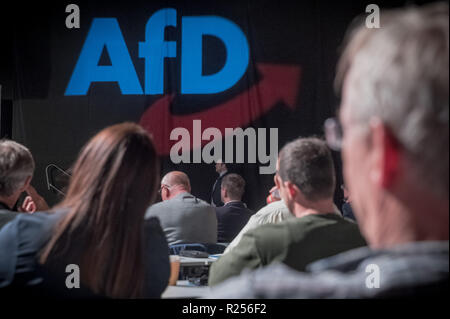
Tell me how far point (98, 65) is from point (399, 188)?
512 cm

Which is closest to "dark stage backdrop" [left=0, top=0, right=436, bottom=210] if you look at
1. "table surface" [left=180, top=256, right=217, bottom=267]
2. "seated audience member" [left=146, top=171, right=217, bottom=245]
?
"seated audience member" [left=146, top=171, right=217, bottom=245]

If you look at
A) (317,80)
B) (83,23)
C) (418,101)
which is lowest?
(418,101)

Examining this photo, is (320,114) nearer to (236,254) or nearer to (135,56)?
(135,56)

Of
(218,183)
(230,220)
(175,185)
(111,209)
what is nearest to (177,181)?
(175,185)

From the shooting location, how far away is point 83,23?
5.38 metres

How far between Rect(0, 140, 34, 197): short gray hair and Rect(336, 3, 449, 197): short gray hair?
184 centimetres

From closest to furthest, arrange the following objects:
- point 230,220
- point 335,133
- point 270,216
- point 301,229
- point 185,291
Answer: point 335,133, point 301,229, point 185,291, point 270,216, point 230,220

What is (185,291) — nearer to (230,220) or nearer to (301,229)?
(301,229)

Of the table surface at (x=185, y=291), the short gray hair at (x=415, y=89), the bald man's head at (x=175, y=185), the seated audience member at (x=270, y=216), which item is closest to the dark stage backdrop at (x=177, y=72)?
the bald man's head at (x=175, y=185)

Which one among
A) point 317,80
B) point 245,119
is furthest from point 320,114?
point 245,119

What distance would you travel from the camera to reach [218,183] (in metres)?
5.21

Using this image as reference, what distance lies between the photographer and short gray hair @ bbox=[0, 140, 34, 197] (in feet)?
6.83

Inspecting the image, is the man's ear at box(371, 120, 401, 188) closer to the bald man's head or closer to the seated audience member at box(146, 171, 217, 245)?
the seated audience member at box(146, 171, 217, 245)

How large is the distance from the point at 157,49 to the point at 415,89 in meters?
4.92
